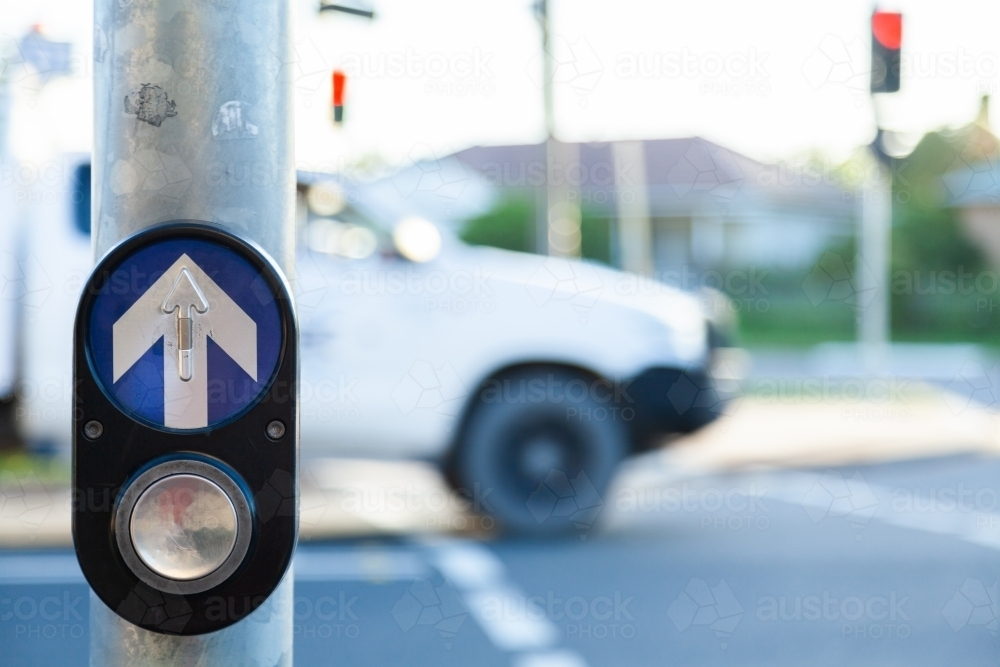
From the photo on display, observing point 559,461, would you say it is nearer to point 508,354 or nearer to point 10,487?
point 508,354

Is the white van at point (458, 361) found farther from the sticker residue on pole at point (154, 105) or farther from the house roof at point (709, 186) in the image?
the house roof at point (709, 186)

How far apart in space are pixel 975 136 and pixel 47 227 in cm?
1399

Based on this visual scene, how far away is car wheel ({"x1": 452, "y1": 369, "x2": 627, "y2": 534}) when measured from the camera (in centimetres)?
554

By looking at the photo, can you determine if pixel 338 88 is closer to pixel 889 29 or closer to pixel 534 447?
pixel 534 447

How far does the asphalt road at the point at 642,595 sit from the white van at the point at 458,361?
0.41 metres

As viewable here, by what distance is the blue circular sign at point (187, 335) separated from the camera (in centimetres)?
95

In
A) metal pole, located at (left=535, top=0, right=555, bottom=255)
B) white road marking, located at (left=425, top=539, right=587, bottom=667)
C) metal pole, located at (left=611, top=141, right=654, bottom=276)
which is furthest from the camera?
metal pole, located at (left=611, top=141, right=654, bottom=276)

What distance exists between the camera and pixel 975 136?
1586 centimetres

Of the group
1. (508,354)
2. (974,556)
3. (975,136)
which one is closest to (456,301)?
(508,354)

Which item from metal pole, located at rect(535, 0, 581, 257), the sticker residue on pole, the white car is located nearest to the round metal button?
the sticker residue on pole

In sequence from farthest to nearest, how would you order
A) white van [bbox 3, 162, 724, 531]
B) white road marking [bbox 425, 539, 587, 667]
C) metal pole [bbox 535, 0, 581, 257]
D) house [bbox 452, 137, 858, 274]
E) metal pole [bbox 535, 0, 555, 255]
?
house [bbox 452, 137, 858, 274] < metal pole [bbox 535, 0, 581, 257] < metal pole [bbox 535, 0, 555, 255] < white van [bbox 3, 162, 724, 531] < white road marking [bbox 425, 539, 587, 667]

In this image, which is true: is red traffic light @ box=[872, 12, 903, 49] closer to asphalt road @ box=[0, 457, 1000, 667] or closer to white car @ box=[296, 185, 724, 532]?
white car @ box=[296, 185, 724, 532]

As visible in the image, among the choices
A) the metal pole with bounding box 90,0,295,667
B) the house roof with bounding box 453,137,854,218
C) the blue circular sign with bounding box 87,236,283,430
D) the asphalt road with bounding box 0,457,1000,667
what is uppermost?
the house roof with bounding box 453,137,854,218

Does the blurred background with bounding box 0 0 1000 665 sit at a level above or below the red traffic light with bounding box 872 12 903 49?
below
